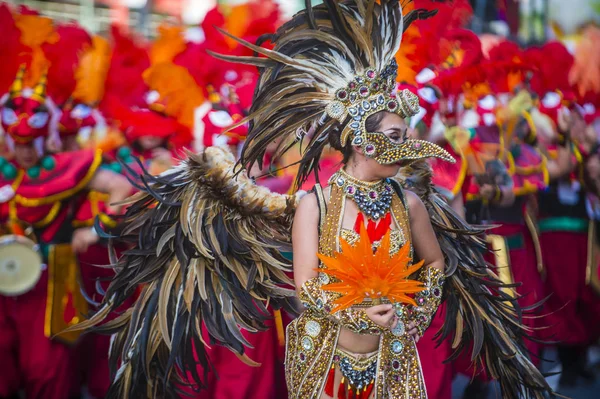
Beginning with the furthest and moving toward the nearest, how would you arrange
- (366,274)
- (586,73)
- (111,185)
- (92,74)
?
(586,73), (92,74), (111,185), (366,274)

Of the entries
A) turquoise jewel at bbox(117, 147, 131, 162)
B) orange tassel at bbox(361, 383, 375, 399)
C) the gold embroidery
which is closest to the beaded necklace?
orange tassel at bbox(361, 383, 375, 399)

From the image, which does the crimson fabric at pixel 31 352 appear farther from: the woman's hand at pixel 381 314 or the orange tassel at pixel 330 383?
the woman's hand at pixel 381 314

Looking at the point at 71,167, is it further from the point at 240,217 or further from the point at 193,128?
the point at 240,217

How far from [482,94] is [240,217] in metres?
4.39

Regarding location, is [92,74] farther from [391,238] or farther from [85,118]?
[391,238]

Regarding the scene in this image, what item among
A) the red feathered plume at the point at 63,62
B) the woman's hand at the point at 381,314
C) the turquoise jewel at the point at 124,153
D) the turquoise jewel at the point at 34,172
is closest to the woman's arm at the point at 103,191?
the turquoise jewel at the point at 34,172

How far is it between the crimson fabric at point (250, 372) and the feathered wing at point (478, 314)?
166cm

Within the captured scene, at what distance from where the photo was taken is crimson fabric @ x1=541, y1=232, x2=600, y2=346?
328 inches

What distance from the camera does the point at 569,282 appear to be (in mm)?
8414

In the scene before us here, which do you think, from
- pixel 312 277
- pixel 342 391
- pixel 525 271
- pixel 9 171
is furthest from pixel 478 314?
pixel 9 171

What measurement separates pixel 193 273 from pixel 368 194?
2.94 ft

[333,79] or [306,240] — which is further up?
[333,79]

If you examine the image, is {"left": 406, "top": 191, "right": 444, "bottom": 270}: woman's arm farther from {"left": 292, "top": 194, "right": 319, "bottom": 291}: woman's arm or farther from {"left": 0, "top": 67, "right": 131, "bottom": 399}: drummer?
{"left": 0, "top": 67, "right": 131, "bottom": 399}: drummer

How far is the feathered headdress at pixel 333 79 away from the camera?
359 cm
